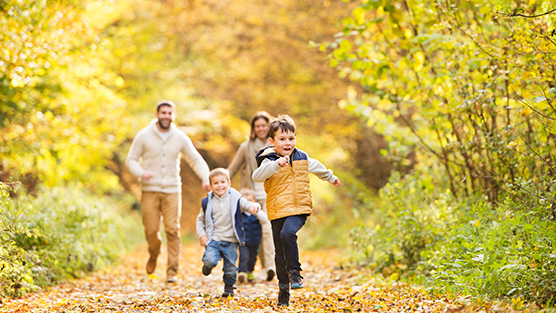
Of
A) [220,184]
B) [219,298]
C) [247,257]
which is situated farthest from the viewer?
[247,257]

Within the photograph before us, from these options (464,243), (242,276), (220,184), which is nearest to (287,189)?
(220,184)

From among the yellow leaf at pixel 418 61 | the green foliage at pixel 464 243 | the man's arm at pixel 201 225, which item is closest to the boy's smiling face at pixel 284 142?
the man's arm at pixel 201 225

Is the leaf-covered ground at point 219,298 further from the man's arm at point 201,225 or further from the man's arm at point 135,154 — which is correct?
the man's arm at point 135,154

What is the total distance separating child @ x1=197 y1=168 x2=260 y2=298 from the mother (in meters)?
1.68

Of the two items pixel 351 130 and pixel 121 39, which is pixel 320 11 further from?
pixel 121 39

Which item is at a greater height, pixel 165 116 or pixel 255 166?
pixel 165 116

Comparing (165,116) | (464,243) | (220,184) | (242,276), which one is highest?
(165,116)

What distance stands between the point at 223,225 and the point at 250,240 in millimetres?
1841

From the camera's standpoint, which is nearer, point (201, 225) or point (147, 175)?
point (201, 225)

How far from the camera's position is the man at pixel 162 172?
8320 mm

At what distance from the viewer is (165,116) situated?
834 centimetres

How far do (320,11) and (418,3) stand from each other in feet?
30.7

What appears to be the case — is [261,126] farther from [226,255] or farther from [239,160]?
[226,255]

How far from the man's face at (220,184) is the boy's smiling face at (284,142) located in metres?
1.21
